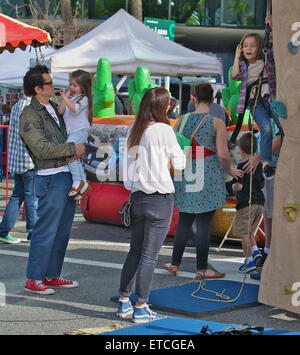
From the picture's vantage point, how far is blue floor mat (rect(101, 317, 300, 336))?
239 inches

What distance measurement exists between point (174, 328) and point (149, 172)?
4.30 feet

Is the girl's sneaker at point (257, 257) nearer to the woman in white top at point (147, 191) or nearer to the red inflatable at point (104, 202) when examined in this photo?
the woman in white top at point (147, 191)

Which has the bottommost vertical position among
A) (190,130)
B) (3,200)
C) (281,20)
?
(3,200)

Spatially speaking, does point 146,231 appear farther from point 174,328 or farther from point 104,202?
point 104,202

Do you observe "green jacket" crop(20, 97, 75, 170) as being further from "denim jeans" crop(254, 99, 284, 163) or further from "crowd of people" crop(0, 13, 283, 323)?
"denim jeans" crop(254, 99, 284, 163)

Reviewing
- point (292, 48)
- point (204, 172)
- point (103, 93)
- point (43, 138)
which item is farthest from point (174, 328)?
point (103, 93)

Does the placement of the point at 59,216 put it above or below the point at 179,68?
below

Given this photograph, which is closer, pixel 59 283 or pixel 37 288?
pixel 37 288

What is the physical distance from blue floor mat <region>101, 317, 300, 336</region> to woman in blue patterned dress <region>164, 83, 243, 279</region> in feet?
6.59

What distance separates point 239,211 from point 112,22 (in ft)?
29.6

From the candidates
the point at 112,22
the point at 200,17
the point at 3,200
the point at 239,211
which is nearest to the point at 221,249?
the point at 239,211

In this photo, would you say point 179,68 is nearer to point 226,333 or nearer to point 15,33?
point 15,33

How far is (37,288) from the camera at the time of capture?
25.7 feet
